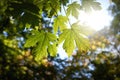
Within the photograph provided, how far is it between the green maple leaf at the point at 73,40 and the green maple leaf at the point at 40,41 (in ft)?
0.46

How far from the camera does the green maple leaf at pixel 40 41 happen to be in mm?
2791

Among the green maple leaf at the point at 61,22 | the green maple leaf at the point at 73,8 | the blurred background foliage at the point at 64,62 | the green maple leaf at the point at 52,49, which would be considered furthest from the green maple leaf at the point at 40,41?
the blurred background foliage at the point at 64,62

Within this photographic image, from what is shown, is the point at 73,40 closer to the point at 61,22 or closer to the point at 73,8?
the point at 61,22

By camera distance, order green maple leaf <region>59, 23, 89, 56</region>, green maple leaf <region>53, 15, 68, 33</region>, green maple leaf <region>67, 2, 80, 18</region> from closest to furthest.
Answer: green maple leaf <region>59, 23, 89, 56</region>
green maple leaf <region>53, 15, 68, 33</region>
green maple leaf <region>67, 2, 80, 18</region>

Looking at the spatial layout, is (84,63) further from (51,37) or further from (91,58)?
(51,37)

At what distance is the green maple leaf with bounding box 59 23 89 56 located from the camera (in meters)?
2.76

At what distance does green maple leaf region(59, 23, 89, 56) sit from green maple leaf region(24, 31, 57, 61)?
140 millimetres

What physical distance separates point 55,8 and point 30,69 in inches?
556

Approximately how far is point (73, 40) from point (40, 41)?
1.28 feet

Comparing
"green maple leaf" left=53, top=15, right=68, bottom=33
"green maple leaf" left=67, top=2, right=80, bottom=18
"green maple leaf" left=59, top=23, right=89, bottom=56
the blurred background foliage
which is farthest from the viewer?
the blurred background foliage

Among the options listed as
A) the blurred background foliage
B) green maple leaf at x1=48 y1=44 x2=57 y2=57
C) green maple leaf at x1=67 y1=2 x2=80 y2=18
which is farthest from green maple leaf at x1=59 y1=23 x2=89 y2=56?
the blurred background foliage

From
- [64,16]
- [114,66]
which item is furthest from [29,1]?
[114,66]

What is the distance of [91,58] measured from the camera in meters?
20.7

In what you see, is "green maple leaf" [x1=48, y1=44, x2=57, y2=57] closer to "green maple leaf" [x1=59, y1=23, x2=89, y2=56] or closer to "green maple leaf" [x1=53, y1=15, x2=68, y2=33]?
"green maple leaf" [x1=59, y1=23, x2=89, y2=56]
